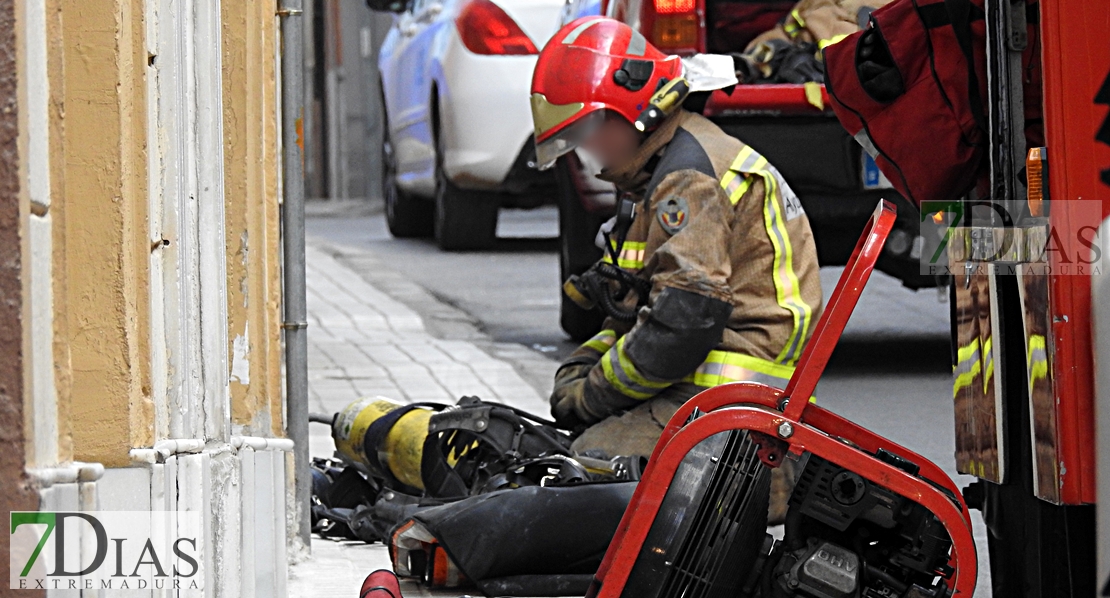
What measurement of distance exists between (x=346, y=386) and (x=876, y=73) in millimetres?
3819

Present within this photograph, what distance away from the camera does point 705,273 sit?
388 centimetres

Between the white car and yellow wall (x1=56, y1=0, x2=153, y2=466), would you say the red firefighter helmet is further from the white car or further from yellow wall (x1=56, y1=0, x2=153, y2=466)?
the white car

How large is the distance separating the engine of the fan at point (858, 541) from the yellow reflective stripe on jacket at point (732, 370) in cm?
114

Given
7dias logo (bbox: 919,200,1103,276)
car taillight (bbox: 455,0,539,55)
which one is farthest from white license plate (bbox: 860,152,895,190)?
car taillight (bbox: 455,0,539,55)

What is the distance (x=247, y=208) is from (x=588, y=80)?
1.19 metres

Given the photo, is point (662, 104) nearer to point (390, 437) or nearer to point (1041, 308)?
point (390, 437)

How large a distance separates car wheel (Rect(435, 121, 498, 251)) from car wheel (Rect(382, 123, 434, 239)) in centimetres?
98

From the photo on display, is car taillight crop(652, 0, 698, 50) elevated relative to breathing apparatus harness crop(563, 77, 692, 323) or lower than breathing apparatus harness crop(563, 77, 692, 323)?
elevated

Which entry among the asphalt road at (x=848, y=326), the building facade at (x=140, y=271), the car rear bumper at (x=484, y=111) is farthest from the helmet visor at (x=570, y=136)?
the car rear bumper at (x=484, y=111)

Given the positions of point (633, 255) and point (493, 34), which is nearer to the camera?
point (633, 255)

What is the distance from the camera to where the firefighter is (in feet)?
12.9

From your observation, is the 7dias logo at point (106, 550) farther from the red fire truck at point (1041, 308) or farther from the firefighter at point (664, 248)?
the firefighter at point (664, 248)

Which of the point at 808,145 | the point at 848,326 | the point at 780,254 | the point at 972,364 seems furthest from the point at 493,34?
the point at 972,364

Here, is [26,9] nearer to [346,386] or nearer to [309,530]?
[309,530]
